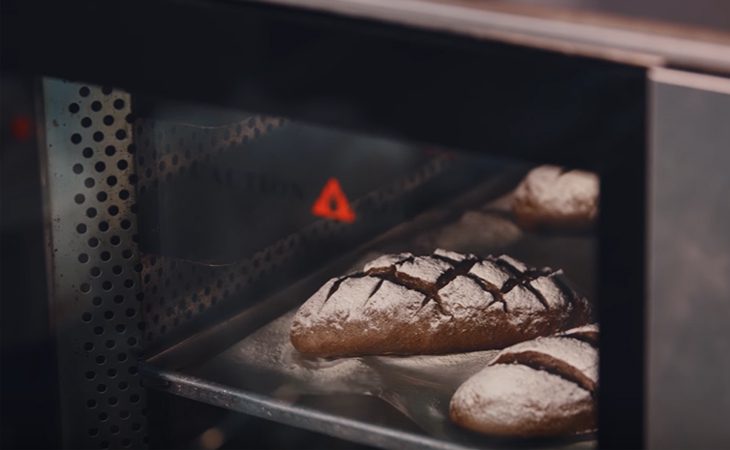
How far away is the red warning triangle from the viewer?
170 cm

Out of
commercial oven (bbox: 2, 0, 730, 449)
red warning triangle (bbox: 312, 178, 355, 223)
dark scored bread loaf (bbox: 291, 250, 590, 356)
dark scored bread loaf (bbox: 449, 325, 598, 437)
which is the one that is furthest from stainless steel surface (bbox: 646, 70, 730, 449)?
red warning triangle (bbox: 312, 178, 355, 223)

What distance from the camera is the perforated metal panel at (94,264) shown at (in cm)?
120

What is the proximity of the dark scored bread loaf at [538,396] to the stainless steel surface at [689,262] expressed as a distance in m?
0.35

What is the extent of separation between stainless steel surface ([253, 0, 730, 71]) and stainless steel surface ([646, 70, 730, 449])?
0.05 feet

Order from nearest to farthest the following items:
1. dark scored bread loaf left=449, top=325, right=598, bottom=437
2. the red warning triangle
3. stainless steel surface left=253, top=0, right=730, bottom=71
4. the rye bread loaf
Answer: stainless steel surface left=253, top=0, right=730, bottom=71 < dark scored bread loaf left=449, top=325, right=598, bottom=437 < the red warning triangle < the rye bread loaf

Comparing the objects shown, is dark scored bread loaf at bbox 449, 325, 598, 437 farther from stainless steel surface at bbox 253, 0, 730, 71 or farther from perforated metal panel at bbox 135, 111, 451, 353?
stainless steel surface at bbox 253, 0, 730, 71

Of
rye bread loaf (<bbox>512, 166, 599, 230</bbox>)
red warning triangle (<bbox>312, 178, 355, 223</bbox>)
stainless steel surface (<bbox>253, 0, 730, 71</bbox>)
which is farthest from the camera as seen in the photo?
rye bread loaf (<bbox>512, 166, 599, 230</bbox>)

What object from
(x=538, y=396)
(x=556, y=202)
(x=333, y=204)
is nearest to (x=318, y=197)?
(x=333, y=204)

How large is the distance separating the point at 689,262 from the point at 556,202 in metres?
1.04

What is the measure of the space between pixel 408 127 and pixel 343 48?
81 mm

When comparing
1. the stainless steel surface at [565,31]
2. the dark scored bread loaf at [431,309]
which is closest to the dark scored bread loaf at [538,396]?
the dark scored bread loaf at [431,309]

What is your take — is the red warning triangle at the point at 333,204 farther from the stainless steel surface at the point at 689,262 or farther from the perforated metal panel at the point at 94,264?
the stainless steel surface at the point at 689,262

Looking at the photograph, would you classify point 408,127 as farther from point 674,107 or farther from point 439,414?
point 439,414

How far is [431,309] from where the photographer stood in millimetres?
1433
